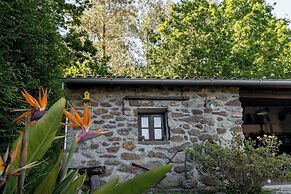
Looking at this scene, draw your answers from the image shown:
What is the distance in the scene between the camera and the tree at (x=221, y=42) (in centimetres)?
1530

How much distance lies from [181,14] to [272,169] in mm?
12770

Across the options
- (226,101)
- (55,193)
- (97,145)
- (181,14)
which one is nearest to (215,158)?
(226,101)

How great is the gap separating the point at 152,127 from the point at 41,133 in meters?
5.51

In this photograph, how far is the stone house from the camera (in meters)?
6.24

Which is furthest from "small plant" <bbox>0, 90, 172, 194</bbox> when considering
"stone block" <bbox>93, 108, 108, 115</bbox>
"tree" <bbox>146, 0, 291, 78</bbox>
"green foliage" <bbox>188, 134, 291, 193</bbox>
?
"tree" <bbox>146, 0, 291, 78</bbox>

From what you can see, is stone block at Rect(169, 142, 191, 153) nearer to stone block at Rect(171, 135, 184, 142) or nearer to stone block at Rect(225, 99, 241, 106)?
stone block at Rect(171, 135, 184, 142)

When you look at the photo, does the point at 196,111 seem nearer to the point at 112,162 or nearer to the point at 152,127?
the point at 152,127

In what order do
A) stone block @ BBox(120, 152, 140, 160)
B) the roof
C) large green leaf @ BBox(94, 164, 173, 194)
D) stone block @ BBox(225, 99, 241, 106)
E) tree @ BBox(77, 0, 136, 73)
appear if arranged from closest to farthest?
large green leaf @ BBox(94, 164, 173, 194), the roof, stone block @ BBox(120, 152, 140, 160), stone block @ BBox(225, 99, 241, 106), tree @ BBox(77, 0, 136, 73)

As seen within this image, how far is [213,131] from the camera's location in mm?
6711

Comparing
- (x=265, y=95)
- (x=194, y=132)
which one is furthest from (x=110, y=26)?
(x=194, y=132)

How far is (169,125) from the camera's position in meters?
6.57

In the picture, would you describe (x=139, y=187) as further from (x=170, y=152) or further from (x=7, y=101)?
(x=170, y=152)

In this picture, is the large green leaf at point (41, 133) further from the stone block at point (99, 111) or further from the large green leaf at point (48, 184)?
the stone block at point (99, 111)

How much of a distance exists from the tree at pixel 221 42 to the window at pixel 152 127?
876 cm
